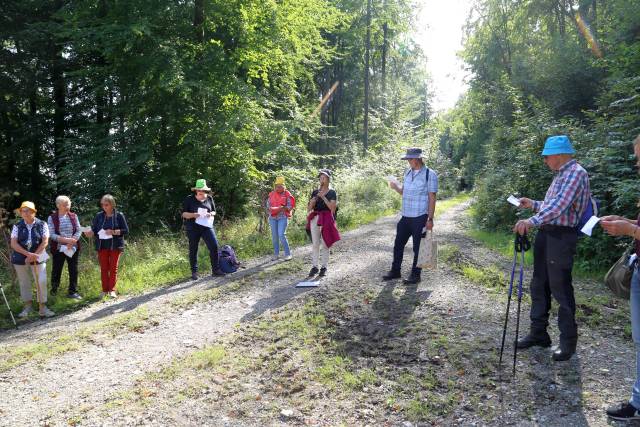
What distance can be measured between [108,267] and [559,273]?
7334 mm

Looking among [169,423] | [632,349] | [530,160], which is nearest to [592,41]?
[530,160]

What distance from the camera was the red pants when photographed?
26.4 ft

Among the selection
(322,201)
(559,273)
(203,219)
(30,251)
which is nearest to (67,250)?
(30,251)

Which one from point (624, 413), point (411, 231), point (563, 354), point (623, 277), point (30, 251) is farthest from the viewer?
point (30, 251)

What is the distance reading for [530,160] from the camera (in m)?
12.1

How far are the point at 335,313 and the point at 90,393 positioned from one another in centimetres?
310

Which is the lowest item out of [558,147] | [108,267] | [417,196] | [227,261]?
[227,261]

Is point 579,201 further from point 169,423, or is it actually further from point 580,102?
point 580,102

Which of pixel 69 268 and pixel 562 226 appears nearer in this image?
pixel 562 226

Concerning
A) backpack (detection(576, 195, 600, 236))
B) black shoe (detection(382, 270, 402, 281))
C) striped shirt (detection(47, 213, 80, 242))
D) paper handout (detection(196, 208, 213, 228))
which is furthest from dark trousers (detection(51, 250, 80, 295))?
backpack (detection(576, 195, 600, 236))

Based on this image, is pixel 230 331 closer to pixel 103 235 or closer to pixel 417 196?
pixel 417 196

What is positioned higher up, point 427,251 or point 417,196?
point 417,196

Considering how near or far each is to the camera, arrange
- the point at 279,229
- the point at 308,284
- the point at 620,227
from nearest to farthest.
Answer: the point at 620,227 < the point at 308,284 < the point at 279,229

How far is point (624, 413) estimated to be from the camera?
3.35 m
